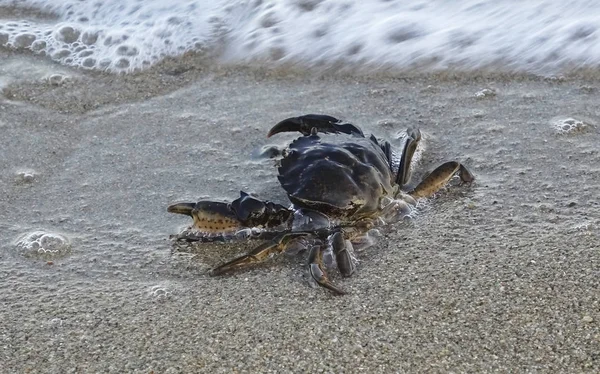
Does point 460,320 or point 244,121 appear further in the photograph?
point 244,121

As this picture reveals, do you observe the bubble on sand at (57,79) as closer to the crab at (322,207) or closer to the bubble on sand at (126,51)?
the bubble on sand at (126,51)

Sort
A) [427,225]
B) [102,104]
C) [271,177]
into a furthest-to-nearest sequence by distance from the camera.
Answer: [102,104] < [271,177] < [427,225]

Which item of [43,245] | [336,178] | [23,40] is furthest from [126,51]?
[336,178]

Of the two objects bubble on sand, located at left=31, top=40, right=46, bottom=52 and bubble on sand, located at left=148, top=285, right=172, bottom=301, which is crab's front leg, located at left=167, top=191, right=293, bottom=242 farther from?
bubble on sand, located at left=31, top=40, right=46, bottom=52

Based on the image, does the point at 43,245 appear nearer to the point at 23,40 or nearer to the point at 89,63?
the point at 89,63

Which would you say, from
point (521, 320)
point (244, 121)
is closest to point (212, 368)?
point (521, 320)

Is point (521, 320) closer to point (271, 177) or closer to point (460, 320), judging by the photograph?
point (460, 320)

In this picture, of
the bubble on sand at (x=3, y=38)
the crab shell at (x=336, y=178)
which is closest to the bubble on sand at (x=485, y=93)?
the crab shell at (x=336, y=178)
